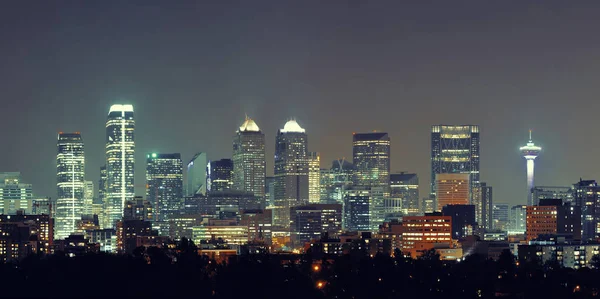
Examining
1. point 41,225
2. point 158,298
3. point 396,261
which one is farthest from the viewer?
point 41,225

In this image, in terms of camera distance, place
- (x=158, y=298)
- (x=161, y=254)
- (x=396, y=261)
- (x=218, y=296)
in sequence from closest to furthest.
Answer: (x=158, y=298) < (x=218, y=296) < (x=161, y=254) < (x=396, y=261)

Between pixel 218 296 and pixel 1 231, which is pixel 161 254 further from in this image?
pixel 1 231

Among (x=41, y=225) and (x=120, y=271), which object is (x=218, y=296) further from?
(x=41, y=225)

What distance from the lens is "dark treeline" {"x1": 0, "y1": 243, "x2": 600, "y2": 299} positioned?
85.8m

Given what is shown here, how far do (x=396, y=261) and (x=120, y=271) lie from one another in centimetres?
3103

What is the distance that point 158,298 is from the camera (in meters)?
83.9

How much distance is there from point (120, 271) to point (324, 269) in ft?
75.1

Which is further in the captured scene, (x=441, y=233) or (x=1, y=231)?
(x=441, y=233)

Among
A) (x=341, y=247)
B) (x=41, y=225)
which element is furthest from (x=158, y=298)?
(x=41, y=225)

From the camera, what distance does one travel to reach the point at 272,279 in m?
95.6

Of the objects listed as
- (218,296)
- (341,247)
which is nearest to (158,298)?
(218,296)

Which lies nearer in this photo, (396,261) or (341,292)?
(341,292)

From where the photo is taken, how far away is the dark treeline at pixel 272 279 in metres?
85.8

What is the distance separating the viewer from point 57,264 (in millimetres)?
97250
